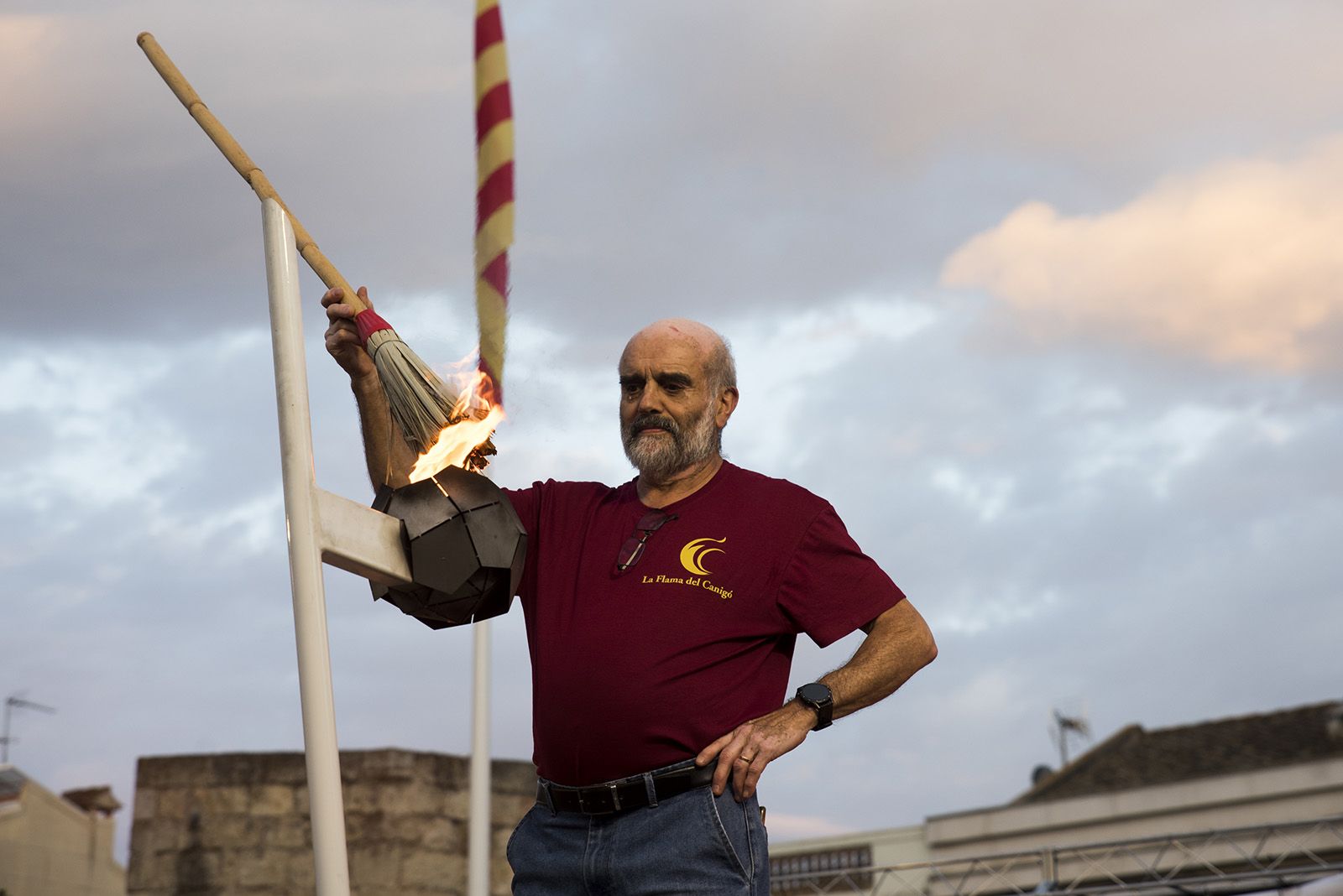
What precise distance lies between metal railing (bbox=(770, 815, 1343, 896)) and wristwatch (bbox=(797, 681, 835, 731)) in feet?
30.5

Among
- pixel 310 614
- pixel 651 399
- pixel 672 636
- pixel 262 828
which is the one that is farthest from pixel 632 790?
pixel 262 828

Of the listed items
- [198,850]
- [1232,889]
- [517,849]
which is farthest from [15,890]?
[517,849]

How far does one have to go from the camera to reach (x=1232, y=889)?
12.1 metres

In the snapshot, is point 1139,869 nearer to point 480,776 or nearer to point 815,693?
point 480,776

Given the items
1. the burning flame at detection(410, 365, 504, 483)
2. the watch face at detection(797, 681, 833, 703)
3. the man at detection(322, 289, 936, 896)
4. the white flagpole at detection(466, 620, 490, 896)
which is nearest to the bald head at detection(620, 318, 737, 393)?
the man at detection(322, 289, 936, 896)

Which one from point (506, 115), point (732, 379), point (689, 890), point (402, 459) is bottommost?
point (689, 890)

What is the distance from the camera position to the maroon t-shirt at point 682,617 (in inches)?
127

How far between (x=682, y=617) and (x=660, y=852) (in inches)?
18.8

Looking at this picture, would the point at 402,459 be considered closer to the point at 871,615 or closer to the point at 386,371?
the point at 386,371

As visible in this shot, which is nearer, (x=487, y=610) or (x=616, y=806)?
(x=616, y=806)

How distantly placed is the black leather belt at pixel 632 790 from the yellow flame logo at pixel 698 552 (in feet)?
1.39

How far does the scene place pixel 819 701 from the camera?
321 centimetres

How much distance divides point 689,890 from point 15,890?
1601 cm

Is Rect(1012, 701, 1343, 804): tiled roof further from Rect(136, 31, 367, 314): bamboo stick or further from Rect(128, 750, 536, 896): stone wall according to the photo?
Rect(136, 31, 367, 314): bamboo stick
